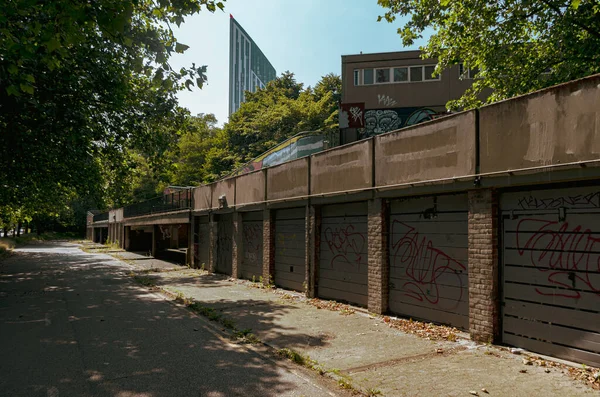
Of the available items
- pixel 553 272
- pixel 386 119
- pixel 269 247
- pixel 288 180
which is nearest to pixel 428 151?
pixel 553 272

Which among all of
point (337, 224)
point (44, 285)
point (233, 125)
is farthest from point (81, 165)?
point (233, 125)

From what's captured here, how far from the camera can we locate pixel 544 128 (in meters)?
6.32

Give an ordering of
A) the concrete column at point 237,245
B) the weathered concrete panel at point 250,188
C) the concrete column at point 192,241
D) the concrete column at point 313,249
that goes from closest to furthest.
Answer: the concrete column at point 313,249, the weathered concrete panel at point 250,188, the concrete column at point 237,245, the concrete column at point 192,241

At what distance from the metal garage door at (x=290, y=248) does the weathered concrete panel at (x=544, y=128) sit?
6581 millimetres

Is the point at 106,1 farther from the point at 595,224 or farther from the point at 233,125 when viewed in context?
the point at 233,125

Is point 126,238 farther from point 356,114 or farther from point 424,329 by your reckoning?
point 424,329

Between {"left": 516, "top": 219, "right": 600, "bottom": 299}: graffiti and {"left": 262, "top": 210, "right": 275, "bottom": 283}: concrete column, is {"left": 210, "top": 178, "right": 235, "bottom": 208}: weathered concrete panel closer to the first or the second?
{"left": 262, "top": 210, "right": 275, "bottom": 283}: concrete column

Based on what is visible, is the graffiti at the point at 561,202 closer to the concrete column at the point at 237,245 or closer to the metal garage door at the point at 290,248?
the metal garage door at the point at 290,248

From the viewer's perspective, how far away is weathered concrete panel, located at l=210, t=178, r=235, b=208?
1746 centimetres

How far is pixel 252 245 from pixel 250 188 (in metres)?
2.09

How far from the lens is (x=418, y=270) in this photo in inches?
340

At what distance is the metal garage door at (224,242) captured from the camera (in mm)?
17844

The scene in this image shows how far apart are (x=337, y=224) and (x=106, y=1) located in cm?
707

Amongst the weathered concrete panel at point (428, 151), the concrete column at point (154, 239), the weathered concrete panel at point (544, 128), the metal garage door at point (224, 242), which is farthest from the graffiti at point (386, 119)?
the weathered concrete panel at point (544, 128)
